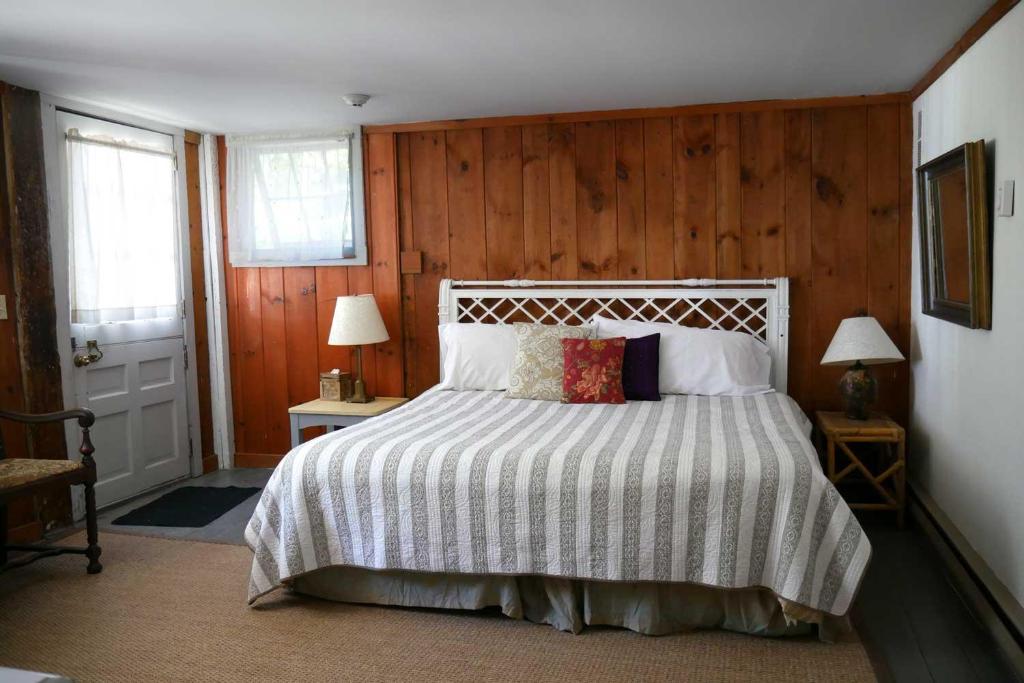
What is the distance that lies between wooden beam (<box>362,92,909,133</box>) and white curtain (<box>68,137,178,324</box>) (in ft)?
4.30

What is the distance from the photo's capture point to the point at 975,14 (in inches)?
120

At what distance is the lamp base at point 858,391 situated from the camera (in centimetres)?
411

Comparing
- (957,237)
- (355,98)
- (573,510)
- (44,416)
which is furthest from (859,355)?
(44,416)

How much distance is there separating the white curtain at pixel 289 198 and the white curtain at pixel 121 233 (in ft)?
1.39

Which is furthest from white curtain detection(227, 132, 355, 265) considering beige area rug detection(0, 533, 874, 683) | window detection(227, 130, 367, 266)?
beige area rug detection(0, 533, 874, 683)

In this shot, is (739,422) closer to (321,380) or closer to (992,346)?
(992,346)

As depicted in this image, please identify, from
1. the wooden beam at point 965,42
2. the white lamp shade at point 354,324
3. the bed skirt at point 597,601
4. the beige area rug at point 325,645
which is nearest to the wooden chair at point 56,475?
the beige area rug at point 325,645

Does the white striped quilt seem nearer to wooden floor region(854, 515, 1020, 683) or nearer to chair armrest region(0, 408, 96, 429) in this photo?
wooden floor region(854, 515, 1020, 683)

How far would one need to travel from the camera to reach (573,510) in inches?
112

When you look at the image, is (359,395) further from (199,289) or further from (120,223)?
(120,223)

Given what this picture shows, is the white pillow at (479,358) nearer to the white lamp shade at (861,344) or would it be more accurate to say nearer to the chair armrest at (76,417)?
the white lamp shade at (861,344)

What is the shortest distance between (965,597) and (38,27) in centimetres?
409

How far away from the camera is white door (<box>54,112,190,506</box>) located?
170 inches

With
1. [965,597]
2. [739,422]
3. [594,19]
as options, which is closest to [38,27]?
[594,19]
